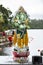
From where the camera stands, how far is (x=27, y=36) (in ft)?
4.83

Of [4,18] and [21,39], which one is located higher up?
[4,18]

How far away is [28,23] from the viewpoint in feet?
4.97

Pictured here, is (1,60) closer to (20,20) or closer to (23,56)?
(23,56)

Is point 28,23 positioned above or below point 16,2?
below

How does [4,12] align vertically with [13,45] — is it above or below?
above

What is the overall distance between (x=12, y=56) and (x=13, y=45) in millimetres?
84

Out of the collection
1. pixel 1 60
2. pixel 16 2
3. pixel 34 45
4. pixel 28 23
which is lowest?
pixel 1 60

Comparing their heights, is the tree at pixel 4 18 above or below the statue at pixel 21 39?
above

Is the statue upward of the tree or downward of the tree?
downward

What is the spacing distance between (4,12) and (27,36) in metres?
0.26

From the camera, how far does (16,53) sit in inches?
56.2

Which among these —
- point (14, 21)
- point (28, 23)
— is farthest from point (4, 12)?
point (28, 23)

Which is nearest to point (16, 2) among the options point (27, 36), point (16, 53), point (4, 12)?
point (4, 12)

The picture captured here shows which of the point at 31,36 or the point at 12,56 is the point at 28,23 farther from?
the point at 12,56
